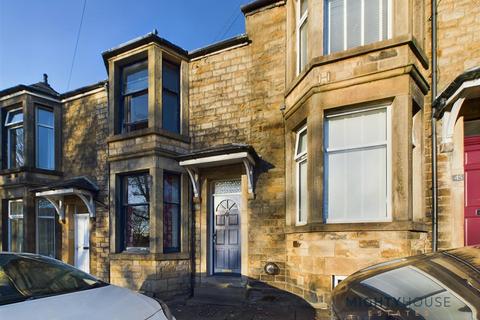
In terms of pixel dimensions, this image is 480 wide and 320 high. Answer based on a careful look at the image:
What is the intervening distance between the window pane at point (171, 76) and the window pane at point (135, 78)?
19.7 inches

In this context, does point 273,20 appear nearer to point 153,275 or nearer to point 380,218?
point 380,218

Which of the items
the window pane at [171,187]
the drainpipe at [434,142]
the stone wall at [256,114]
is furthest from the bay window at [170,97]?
the drainpipe at [434,142]

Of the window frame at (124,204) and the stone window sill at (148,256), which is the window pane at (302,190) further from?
the window frame at (124,204)

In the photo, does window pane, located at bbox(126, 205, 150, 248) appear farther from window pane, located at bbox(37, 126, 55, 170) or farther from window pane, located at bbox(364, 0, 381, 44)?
window pane, located at bbox(364, 0, 381, 44)

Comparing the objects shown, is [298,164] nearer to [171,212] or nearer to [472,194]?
[472,194]

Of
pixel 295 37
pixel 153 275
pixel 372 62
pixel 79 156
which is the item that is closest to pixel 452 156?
pixel 372 62

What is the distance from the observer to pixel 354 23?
5348mm

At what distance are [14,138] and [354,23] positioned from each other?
10958mm

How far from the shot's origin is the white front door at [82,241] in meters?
9.16

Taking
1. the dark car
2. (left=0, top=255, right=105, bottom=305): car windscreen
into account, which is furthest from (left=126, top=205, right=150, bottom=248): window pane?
the dark car

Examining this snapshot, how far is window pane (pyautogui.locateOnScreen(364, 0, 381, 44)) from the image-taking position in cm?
520

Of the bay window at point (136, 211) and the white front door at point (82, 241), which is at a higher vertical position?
the bay window at point (136, 211)

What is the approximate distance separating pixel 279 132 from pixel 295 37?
1.97 metres

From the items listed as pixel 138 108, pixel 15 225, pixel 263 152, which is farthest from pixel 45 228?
pixel 263 152
